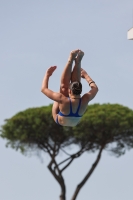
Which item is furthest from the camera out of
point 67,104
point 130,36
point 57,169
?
point 57,169

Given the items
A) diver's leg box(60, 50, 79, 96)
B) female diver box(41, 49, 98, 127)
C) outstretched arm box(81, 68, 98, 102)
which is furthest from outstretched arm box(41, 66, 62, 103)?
outstretched arm box(81, 68, 98, 102)

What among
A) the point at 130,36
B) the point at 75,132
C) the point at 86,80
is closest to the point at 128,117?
the point at 75,132

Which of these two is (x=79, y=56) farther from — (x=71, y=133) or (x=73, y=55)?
(x=71, y=133)

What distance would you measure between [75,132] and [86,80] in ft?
111

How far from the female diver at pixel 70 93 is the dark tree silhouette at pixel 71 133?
106ft

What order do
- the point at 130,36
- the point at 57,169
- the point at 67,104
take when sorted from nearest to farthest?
the point at 67,104 → the point at 130,36 → the point at 57,169

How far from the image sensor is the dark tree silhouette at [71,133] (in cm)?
4294

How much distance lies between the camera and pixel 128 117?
43.7 m

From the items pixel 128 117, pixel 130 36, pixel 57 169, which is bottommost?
pixel 57 169

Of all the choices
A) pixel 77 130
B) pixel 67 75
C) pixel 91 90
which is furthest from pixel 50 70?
pixel 77 130

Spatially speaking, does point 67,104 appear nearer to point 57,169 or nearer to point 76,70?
point 76,70

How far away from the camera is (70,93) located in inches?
395

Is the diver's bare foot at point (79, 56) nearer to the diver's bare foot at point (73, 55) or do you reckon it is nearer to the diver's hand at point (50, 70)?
the diver's bare foot at point (73, 55)

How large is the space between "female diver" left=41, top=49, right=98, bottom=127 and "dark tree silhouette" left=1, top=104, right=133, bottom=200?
3243 cm
